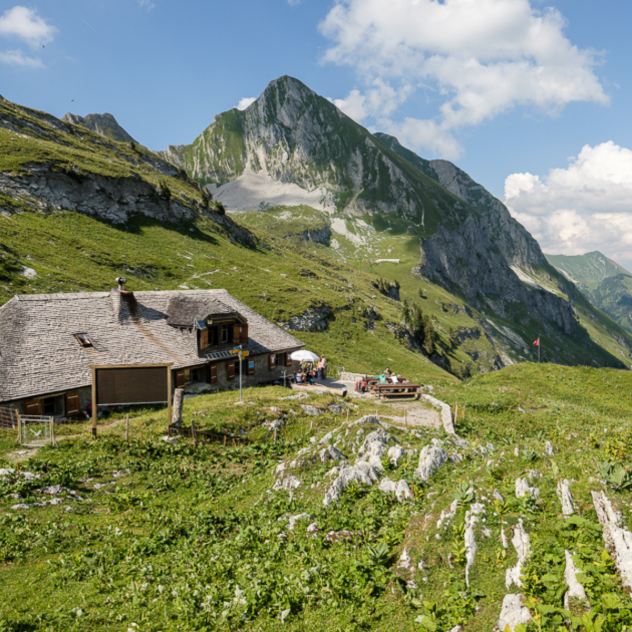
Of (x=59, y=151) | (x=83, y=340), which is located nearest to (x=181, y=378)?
(x=83, y=340)

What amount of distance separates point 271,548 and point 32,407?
70.4 ft

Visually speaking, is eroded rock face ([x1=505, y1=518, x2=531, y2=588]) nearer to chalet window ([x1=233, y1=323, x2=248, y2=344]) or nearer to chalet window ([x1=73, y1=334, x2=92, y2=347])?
chalet window ([x1=233, y1=323, x2=248, y2=344])

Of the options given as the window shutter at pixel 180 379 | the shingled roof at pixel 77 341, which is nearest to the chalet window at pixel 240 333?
the shingled roof at pixel 77 341

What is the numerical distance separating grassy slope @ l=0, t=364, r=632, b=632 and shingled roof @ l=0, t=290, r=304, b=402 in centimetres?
836

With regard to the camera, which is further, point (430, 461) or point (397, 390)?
point (397, 390)

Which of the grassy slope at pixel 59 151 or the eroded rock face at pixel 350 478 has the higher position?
the grassy slope at pixel 59 151

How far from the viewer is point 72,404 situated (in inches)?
1005

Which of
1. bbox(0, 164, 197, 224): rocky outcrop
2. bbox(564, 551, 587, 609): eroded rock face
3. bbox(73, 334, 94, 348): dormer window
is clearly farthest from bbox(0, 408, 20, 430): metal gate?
bbox(0, 164, 197, 224): rocky outcrop

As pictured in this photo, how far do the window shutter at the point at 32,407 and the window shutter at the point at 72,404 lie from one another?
1.69 m

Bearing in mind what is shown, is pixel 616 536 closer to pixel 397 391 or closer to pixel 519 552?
pixel 519 552

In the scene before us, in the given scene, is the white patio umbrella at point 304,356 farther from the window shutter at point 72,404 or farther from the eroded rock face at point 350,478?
the eroded rock face at point 350,478

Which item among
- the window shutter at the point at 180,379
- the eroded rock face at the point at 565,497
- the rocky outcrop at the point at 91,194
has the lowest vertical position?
the eroded rock face at the point at 565,497

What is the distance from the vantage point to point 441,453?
14.4m

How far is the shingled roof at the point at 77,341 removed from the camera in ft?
81.4
